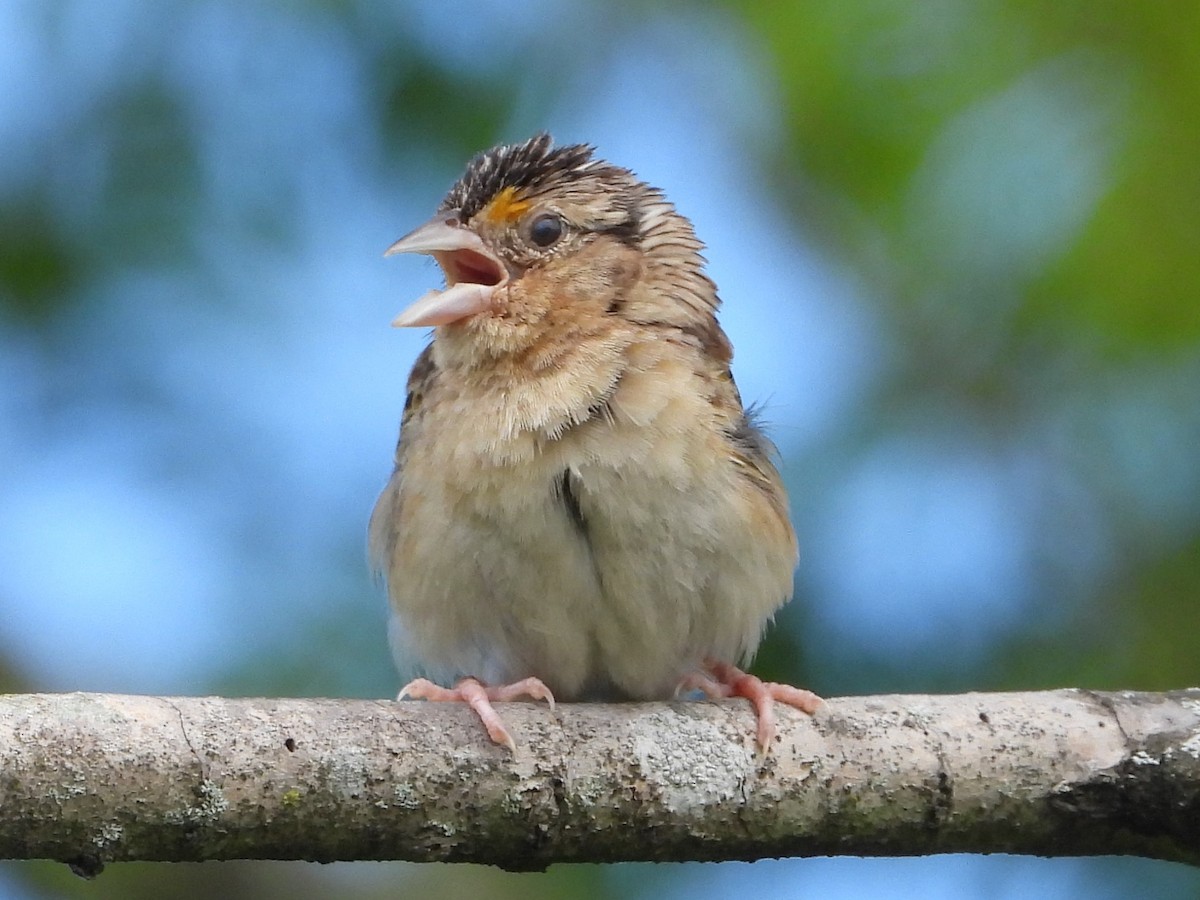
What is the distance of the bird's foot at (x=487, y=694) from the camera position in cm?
287

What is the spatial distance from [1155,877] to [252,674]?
99.3 inches

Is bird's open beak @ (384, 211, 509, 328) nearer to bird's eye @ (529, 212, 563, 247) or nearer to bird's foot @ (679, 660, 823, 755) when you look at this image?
bird's eye @ (529, 212, 563, 247)

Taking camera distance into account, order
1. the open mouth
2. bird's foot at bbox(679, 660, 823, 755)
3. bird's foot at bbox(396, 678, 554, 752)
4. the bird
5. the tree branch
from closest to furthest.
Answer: the tree branch, bird's foot at bbox(396, 678, 554, 752), bird's foot at bbox(679, 660, 823, 755), the bird, the open mouth

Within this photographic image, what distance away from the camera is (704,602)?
3.51 meters

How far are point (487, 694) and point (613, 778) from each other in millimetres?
550

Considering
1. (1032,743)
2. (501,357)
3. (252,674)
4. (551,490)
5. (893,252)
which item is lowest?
(252,674)

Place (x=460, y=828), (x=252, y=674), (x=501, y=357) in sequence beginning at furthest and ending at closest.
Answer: (x=252, y=674) → (x=501, y=357) → (x=460, y=828)

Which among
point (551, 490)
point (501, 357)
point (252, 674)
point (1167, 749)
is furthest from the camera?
point (252, 674)

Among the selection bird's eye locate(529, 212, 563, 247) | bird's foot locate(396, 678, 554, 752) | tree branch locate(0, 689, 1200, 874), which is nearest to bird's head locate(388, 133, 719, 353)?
bird's eye locate(529, 212, 563, 247)

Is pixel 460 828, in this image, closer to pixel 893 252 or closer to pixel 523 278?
pixel 523 278

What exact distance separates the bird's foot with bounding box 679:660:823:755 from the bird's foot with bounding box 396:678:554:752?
1.35 feet

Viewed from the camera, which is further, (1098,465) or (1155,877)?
(1098,465)

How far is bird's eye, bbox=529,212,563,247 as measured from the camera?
3.88m

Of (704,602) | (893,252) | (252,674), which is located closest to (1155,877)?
(704,602)
